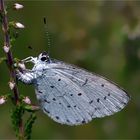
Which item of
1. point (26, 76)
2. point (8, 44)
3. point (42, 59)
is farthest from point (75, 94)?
point (8, 44)

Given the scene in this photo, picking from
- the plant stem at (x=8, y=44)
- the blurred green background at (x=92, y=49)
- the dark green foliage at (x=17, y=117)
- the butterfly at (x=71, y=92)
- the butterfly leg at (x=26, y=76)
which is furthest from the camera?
the blurred green background at (x=92, y=49)

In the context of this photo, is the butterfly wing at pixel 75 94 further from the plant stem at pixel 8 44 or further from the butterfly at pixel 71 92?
the plant stem at pixel 8 44

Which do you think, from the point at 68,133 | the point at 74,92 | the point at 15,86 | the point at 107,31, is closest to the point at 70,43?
the point at 107,31

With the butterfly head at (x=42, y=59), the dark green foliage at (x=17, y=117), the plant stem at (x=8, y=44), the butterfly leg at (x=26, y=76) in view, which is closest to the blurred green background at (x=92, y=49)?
the butterfly head at (x=42, y=59)

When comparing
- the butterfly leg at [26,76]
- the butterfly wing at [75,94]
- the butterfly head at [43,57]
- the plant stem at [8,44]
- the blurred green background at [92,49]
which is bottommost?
the blurred green background at [92,49]

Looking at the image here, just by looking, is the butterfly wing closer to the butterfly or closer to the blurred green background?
the butterfly

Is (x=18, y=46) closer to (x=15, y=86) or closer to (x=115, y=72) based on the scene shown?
(x=115, y=72)

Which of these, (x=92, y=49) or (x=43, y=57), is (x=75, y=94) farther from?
(x=92, y=49)
